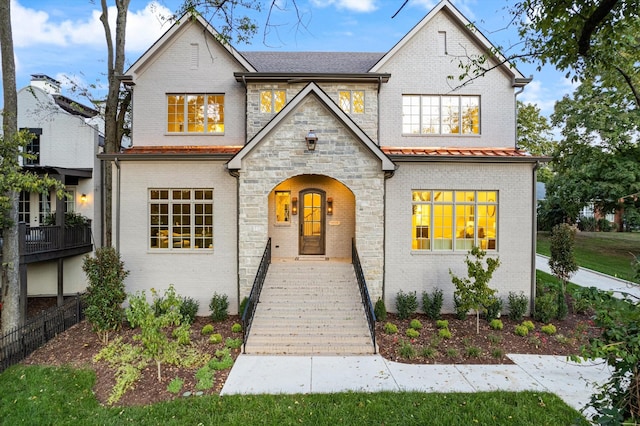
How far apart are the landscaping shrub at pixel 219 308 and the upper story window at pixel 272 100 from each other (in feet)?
21.4

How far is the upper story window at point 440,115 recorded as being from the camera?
11.7m

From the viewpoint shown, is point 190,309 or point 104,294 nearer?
point 104,294

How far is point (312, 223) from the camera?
40.0 ft

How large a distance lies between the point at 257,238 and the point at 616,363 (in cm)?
854

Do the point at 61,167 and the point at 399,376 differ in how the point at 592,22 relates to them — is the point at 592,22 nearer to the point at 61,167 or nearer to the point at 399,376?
the point at 399,376

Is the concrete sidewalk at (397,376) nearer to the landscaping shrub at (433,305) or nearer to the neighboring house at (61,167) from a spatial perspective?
the landscaping shrub at (433,305)

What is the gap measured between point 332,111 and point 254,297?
590cm

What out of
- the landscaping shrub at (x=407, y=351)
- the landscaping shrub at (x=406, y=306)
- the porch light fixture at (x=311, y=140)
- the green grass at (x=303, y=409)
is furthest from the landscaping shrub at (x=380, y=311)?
the porch light fixture at (x=311, y=140)

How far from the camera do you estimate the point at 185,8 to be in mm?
5926

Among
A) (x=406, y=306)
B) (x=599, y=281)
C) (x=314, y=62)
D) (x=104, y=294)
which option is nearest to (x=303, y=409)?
(x=406, y=306)

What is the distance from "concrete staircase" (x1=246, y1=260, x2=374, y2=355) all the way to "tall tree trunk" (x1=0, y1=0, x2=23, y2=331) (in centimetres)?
683

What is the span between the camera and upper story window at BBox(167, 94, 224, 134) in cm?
1157

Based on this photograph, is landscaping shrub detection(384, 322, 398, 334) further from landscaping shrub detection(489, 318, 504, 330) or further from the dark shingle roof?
the dark shingle roof

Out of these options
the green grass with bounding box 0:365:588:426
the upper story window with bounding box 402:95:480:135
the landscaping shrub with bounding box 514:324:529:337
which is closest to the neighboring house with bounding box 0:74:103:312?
the green grass with bounding box 0:365:588:426
